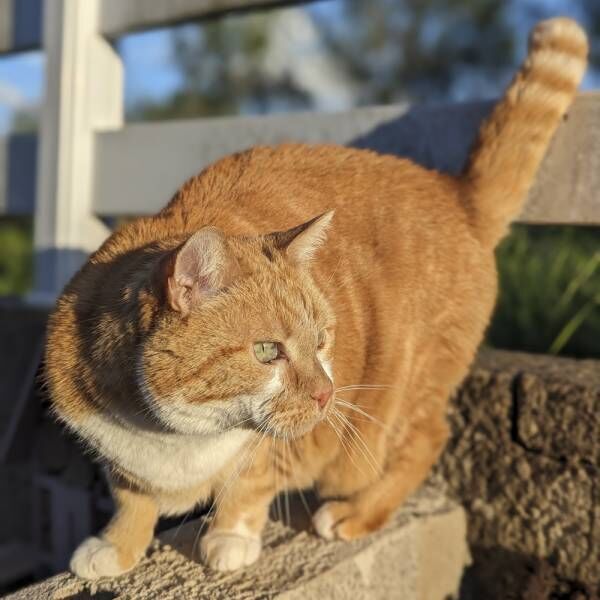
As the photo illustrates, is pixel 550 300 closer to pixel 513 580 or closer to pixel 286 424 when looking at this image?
pixel 513 580

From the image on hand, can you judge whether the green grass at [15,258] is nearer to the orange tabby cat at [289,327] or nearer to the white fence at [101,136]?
the white fence at [101,136]

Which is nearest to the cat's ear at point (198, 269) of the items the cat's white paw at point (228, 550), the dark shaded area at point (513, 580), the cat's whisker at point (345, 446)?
the cat's whisker at point (345, 446)

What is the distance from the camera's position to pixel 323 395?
5.14 feet

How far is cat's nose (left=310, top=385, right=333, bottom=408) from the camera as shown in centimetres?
155

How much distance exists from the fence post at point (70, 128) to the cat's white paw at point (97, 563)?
1.52 metres

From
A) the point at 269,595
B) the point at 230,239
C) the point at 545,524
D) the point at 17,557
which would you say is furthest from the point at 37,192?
the point at 545,524

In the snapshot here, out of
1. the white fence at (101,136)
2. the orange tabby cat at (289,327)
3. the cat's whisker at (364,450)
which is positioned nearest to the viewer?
the orange tabby cat at (289,327)

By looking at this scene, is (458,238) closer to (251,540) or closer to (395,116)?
(395,116)

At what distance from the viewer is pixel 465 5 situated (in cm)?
865

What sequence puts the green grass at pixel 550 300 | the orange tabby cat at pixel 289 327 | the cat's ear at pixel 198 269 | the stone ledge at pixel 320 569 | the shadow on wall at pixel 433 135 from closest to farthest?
the cat's ear at pixel 198 269 → the orange tabby cat at pixel 289 327 → the stone ledge at pixel 320 569 → the shadow on wall at pixel 433 135 → the green grass at pixel 550 300

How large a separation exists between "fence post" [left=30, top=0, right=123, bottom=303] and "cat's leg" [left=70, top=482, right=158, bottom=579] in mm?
1464

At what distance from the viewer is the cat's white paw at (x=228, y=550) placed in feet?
5.82

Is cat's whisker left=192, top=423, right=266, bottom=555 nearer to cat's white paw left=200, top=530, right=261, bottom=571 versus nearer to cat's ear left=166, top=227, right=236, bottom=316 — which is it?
cat's white paw left=200, top=530, right=261, bottom=571

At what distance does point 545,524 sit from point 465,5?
7746 millimetres
